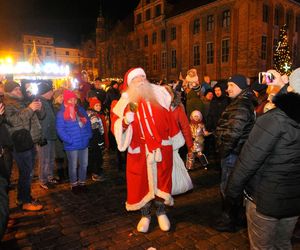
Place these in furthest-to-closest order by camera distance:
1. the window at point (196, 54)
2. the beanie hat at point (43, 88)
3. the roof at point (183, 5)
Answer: the window at point (196, 54)
the roof at point (183, 5)
the beanie hat at point (43, 88)

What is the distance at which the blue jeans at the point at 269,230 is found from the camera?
234 cm

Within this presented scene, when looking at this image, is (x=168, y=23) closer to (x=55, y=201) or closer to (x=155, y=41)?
(x=155, y=41)

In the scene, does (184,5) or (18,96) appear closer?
(18,96)

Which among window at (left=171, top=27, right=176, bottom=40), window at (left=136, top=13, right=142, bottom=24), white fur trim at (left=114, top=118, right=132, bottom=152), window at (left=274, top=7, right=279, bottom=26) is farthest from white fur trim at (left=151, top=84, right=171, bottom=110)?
window at (left=136, top=13, right=142, bottom=24)

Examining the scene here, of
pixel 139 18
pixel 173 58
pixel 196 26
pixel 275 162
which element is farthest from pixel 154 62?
pixel 275 162

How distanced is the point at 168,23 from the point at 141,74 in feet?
112

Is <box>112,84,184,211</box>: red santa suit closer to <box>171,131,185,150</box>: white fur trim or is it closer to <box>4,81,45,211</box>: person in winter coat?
<box>171,131,185,150</box>: white fur trim

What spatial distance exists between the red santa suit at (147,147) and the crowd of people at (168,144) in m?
0.01

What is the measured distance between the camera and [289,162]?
86.1 inches

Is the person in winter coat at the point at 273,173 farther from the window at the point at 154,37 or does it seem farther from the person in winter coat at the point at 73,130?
the window at the point at 154,37

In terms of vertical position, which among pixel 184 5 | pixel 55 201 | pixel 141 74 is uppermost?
pixel 184 5

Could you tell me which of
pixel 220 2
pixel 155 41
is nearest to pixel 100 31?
pixel 155 41

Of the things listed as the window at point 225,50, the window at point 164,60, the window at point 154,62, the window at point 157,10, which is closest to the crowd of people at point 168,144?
the window at point 225,50

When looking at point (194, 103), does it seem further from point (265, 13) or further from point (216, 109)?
point (265, 13)
